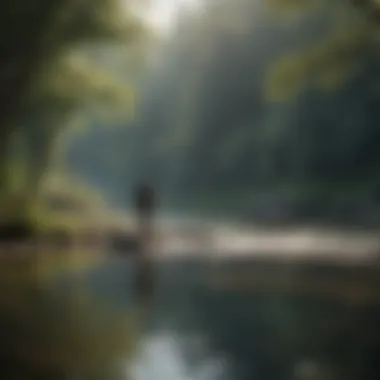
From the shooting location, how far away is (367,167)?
1.13 meters

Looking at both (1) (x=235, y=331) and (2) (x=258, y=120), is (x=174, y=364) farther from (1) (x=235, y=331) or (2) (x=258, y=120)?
(2) (x=258, y=120)

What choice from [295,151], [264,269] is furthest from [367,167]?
[264,269]

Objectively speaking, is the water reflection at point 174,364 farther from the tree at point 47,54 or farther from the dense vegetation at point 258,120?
the tree at point 47,54

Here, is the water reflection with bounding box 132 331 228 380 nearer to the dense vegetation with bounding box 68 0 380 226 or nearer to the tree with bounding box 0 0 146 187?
the dense vegetation with bounding box 68 0 380 226

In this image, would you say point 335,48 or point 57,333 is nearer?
point 57,333

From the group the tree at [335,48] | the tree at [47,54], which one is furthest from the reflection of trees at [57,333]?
the tree at [335,48]

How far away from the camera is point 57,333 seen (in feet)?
3.28

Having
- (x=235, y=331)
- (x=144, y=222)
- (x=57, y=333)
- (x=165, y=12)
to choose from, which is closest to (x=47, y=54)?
(x=165, y=12)

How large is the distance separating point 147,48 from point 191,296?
48cm

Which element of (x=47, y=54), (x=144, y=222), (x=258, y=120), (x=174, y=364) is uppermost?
(x=47, y=54)

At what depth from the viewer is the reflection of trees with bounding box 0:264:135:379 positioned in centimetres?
90

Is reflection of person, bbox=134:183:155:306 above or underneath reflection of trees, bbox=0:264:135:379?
above

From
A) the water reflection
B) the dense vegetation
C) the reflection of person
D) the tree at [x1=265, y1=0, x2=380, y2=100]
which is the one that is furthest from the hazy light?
the water reflection

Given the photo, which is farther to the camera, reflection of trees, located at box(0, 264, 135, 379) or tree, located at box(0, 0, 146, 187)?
tree, located at box(0, 0, 146, 187)
